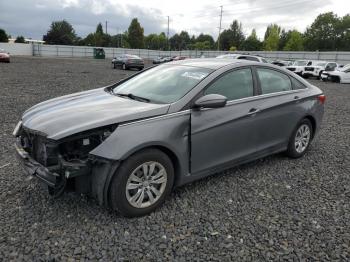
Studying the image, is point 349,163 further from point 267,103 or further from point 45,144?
point 45,144

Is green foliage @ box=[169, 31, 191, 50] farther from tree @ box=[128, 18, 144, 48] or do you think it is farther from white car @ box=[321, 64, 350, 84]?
white car @ box=[321, 64, 350, 84]

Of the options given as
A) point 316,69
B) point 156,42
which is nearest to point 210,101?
point 316,69

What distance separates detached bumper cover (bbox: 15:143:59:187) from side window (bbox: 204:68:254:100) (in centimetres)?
185

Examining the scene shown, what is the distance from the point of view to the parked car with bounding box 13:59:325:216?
2.94 meters

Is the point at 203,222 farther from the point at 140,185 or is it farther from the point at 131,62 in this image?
the point at 131,62

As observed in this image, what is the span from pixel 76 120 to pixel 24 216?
110cm

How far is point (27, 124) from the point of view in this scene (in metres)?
3.28

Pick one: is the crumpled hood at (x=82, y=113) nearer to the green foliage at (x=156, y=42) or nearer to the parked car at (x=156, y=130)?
the parked car at (x=156, y=130)

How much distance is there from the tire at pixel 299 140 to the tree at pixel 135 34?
97.2m

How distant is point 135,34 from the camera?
319 feet

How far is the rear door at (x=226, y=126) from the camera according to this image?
A: 3537mm

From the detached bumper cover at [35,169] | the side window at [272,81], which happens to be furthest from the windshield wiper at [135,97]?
the side window at [272,81]

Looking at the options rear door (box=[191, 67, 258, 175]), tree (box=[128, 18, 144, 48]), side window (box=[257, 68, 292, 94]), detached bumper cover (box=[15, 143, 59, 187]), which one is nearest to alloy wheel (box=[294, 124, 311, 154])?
side window (box=[257, 68, 292, 94])

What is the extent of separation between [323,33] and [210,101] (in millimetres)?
97319
